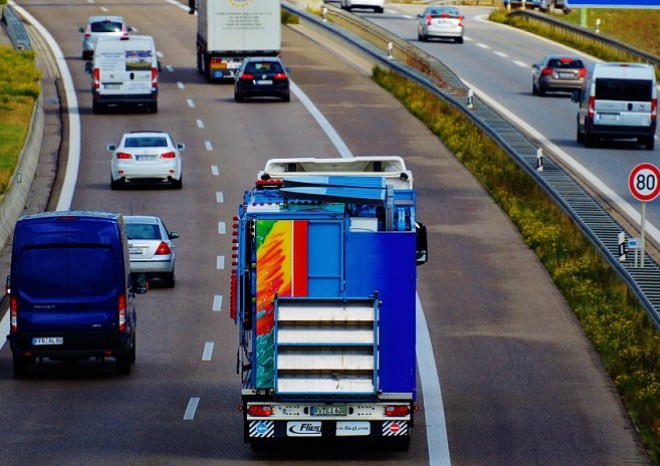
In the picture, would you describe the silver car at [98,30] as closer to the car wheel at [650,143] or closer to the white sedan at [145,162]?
the white sedan at [145,162]

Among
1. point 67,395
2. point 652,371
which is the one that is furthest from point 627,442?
point 67,395

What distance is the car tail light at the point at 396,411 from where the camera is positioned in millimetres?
18203

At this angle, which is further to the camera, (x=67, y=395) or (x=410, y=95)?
(x=410, y=95)

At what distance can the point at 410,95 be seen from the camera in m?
58.7

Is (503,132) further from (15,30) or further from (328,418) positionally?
(15,30)

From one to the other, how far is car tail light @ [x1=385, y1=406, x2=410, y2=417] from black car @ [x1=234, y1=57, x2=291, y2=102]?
41.2 metres

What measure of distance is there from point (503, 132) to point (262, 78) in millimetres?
14579

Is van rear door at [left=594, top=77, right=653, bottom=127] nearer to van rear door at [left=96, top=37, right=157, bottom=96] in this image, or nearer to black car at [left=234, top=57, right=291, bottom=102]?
black car at [left=234, top=57, right=291, bottom=102]

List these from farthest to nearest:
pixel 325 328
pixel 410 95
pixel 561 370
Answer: pixel 410 95 → pixel 561 370 → pixel 325 328

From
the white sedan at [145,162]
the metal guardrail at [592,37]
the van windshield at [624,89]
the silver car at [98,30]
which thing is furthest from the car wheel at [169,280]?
the metal guardrail at [592,37]

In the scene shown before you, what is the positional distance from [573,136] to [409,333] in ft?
117

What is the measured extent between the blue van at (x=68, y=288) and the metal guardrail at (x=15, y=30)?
4505 centimetres

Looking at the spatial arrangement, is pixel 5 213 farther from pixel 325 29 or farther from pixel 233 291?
pixel 325 29

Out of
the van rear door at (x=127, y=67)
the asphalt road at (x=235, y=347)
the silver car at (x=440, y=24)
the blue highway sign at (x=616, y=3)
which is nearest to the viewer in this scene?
the blue highway sign at (x=616, y=3)
